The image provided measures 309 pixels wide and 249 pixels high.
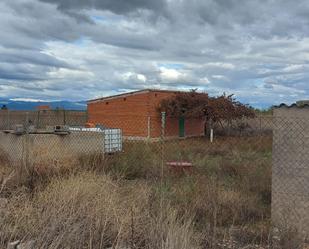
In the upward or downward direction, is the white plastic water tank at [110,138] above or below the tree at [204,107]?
below

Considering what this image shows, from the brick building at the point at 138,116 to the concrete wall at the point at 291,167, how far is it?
27.4 metres

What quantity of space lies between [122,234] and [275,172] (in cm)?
291

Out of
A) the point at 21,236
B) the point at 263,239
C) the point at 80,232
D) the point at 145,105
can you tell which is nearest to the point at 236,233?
the point at 263,239

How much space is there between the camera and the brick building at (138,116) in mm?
35438

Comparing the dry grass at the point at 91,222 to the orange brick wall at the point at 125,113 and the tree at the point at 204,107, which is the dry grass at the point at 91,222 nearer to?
the orange brick wall at the point at 125,113

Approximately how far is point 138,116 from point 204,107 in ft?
18.7

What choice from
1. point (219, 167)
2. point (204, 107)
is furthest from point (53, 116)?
point (219, 167)

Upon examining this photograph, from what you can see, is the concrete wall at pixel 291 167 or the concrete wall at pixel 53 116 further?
the concrete wall at pixel 53 116

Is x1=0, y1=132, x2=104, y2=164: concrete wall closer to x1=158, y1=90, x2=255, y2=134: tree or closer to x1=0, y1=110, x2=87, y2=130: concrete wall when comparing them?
x1=158, y1=90, x2=255, y2=134: tree

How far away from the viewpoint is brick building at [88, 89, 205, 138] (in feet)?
116

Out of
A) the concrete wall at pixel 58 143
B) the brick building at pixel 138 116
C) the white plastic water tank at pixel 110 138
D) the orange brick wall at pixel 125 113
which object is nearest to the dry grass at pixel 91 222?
the concrete wall at pixel 58 143

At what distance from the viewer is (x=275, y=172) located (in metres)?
6.93

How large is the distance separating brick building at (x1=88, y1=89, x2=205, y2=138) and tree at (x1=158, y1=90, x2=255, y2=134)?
2.71 feet

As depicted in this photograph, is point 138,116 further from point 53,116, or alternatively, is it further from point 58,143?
point 58,143
